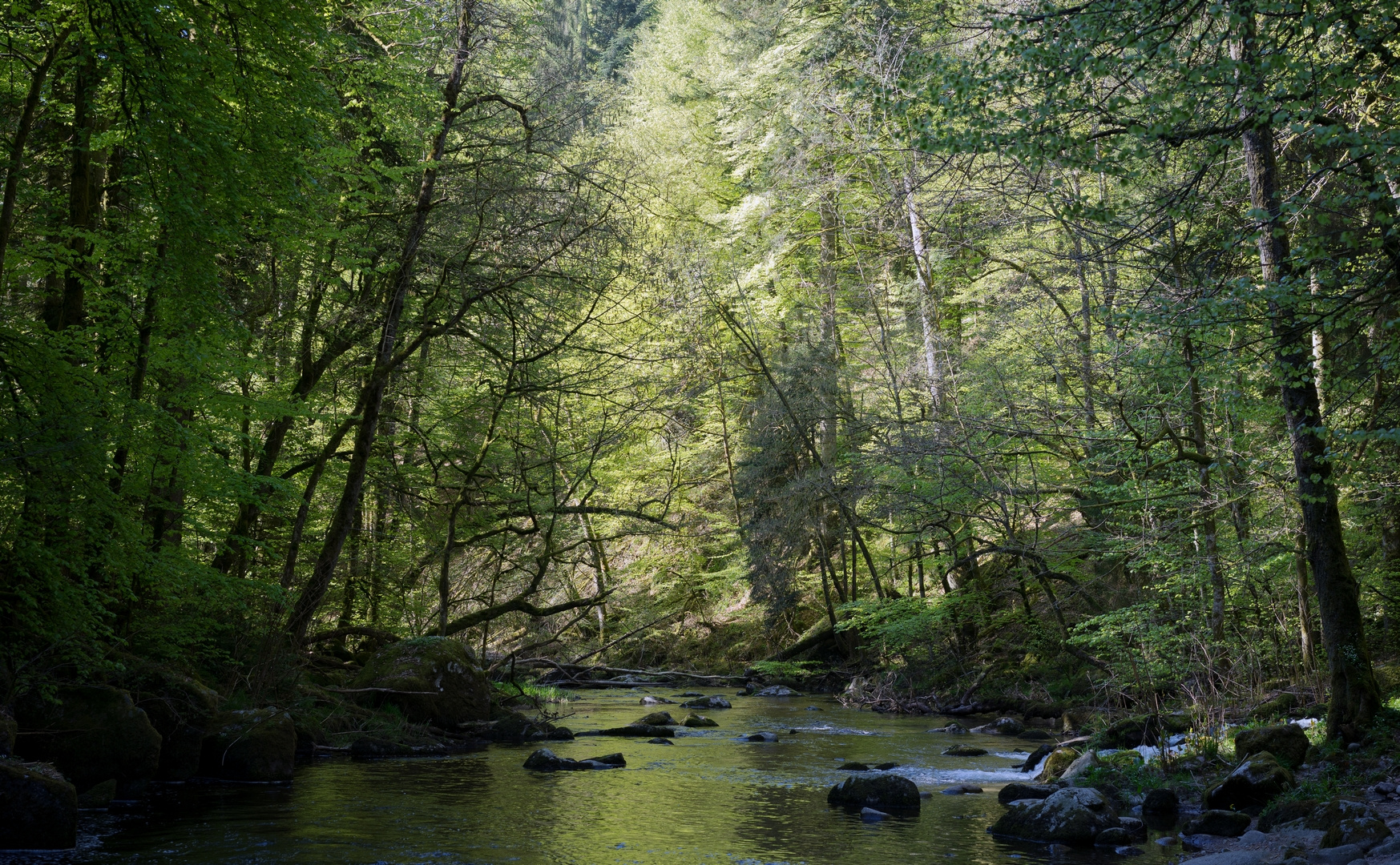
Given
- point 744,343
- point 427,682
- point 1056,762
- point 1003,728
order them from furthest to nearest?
1. point 744,343
2. point 1003,728
3. point 427,682
4. point 1056,762

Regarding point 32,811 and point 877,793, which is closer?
point 32,811

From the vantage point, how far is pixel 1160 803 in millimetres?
8758

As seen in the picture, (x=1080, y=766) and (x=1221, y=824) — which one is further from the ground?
(x=1080, y=766)

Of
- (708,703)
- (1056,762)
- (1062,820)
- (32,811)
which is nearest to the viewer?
(32,811)

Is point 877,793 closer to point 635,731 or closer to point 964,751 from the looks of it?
point 964,751

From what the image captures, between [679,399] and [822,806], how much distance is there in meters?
10.6

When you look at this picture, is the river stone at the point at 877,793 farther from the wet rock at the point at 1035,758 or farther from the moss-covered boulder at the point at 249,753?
the moss-covered boulder at the point at 249,753

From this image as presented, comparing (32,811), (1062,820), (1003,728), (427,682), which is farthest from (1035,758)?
(32,811)

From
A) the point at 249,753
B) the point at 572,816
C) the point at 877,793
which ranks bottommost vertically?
the point at 877,793

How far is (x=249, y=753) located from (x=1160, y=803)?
894 cm

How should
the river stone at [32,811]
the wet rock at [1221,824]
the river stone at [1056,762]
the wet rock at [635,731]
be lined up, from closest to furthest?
the river stone at [32,811]
the wet rock at [1221,824]
the river stone at [1056,762]
the wet rock at [635,731]

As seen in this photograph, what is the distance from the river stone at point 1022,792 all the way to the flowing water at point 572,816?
22 centimetres

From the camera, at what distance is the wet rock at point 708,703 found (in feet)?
59.9

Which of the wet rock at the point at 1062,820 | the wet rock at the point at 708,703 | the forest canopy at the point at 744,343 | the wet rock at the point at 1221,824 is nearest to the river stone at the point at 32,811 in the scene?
the forest canopy at the point at 744,343
